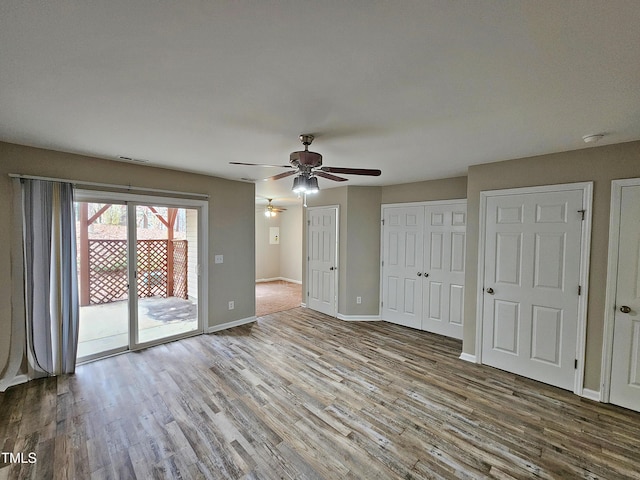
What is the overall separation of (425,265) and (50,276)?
493 cm

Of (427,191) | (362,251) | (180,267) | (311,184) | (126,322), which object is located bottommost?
(126,322)

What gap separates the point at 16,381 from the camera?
8.92 feet

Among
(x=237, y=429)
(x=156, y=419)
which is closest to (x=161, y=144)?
(x=156, y=419)

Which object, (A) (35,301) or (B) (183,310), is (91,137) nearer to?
(A) (35,301)

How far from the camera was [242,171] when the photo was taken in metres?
3.80

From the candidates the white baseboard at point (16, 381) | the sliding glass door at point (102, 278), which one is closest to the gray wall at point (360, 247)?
the sliding glass door at point (102, 278)

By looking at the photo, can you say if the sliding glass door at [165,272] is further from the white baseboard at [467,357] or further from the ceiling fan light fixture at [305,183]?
the white baseboard at [467,357]

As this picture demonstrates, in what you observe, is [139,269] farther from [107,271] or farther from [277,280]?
[277,280]

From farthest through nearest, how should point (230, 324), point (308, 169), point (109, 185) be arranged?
point (230, 324) < point (109, 185) < point (308, 169)

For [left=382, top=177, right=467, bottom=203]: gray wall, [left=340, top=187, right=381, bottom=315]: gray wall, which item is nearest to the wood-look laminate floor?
[left=340, top=187, right=381, bottom=315]: gray wall

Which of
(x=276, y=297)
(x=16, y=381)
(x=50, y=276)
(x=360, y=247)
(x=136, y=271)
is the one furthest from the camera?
(x=276, y=297)

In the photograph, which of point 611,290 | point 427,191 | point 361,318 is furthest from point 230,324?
point 611,290

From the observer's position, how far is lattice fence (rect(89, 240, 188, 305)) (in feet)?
11.0

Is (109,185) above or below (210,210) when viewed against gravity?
above
